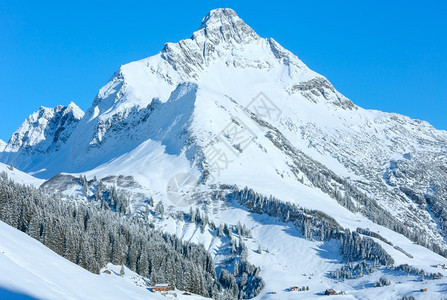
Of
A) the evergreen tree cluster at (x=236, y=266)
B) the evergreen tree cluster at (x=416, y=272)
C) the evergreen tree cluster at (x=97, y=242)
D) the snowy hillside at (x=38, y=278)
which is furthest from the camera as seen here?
the evergreen tree cluster at (x=236, y=266)

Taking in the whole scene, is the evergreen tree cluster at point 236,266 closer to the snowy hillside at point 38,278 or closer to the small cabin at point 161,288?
the small cabin at point 161,288

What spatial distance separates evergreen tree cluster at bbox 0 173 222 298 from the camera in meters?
95.6

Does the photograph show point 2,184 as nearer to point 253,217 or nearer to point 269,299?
point 269,299

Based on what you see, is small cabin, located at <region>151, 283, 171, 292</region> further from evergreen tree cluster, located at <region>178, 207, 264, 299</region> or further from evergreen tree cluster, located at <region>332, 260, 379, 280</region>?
evergreen tree cluster, located at <region>332, 260, 379, 280</region>

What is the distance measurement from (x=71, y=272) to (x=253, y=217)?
10872 centimetres

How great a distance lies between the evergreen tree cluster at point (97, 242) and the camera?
95.6 metres

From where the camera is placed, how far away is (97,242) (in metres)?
103

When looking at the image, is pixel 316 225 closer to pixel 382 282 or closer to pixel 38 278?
pixel 382 282

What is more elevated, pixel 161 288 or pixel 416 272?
pixel 416 272

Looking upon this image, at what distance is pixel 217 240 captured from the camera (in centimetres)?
15375

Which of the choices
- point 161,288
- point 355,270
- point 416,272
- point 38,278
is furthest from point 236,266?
point 38,278

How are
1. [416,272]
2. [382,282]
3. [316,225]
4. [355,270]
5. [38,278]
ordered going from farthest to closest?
1. [316,225]
2. [355,270]
3. [416,272]
4. [382,282]
5. [38,278]

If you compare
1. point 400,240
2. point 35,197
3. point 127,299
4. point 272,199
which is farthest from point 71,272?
point 400,240

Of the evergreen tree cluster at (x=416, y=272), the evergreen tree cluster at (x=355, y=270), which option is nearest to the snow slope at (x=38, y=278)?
the evergreen tree cluster at (x=355, y=270)
